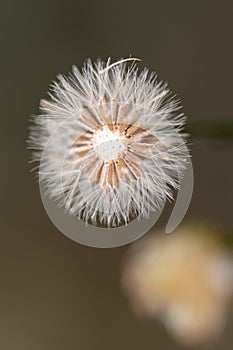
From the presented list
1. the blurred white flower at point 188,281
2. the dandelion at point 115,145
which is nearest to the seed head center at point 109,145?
the dandelion at point 115,145

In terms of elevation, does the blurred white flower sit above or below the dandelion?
below

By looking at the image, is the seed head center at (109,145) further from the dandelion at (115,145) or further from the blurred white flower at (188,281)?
the blurred white flower at (188,281)

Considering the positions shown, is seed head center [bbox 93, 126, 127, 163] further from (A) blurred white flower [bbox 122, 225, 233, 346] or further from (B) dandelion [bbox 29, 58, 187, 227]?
(A) blurred white flower [bbox 122, 225, 233, 346]

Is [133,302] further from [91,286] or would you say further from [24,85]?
[24,85]

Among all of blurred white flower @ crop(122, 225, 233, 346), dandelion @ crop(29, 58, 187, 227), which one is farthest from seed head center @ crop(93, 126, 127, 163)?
blurred white flower @ crop(122, 225, 233, 346)

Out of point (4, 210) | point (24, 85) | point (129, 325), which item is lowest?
point (129, 325)

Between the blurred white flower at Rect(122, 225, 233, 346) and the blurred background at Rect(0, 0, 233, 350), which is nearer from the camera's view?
the blurred white flower at Rect(122, 225, 233, 346)

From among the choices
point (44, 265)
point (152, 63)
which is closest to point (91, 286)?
point (44, 265)
